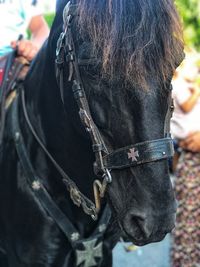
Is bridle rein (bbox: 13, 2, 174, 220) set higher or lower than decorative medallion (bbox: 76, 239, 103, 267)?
higher

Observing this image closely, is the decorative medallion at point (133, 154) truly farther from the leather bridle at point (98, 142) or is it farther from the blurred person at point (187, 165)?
the blurred person at point (187, 165)

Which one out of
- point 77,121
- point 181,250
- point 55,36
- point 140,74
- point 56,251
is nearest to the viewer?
point 140,74

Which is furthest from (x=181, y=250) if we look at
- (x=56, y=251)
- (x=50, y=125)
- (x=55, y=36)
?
(x=55, y=36)

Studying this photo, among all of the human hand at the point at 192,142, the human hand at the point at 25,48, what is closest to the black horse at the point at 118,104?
the human hand at the point at 25,48

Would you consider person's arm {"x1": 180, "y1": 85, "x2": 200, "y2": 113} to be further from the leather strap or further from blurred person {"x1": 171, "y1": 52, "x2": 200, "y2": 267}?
the leather strap

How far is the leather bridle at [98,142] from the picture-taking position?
5.26ft

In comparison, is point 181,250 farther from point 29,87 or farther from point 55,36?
point 55,36

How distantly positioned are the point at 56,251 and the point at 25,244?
16 cm

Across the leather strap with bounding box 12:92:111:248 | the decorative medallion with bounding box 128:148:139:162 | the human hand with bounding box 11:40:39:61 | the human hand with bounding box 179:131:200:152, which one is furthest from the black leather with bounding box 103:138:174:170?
the human hand with bounding box 179:131:200:152

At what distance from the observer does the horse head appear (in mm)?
1586

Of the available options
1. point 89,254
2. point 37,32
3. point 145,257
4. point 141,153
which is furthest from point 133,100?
point 145,257

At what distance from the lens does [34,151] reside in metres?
2.17

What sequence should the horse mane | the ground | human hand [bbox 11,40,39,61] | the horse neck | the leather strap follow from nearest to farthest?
1. the horse mane
2. the horse neck
3. the leather strap
4. human hand [bbox 11,40,39,61]
5. the ground

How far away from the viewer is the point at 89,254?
84.4 inches
